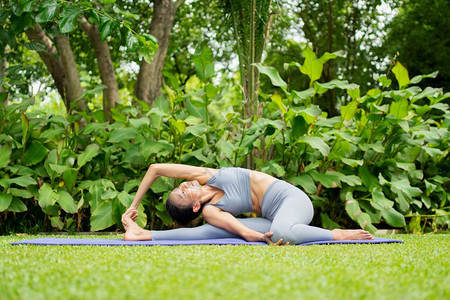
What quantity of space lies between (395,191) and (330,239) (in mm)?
1776

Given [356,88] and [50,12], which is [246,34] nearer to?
[356,88]

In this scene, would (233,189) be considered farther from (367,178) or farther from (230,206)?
(367,178)

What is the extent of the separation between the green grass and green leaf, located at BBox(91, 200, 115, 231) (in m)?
1.37

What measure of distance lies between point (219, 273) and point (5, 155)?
3.27 meters

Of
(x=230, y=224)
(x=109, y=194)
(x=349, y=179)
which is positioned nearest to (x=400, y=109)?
(x=349, y=179)

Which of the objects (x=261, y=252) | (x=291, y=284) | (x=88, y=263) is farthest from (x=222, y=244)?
(x=291, y=284)

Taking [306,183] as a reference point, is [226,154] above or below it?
above

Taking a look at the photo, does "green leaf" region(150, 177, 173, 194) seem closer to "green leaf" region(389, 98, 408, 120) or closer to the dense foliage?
the dense foliage

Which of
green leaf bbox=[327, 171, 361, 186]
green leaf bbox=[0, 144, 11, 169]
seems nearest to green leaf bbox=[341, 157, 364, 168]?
green leaf bbox=[327, 171, 361, 186]

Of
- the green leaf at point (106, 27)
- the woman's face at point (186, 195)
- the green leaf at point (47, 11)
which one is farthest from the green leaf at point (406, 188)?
the green leaf at point (47, 11)

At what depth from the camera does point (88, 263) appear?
216 cm

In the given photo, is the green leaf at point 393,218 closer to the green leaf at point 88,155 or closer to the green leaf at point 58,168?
the green leaf at point 88,155

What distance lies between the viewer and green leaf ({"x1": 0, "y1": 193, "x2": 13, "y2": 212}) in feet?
13.8

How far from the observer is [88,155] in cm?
460
